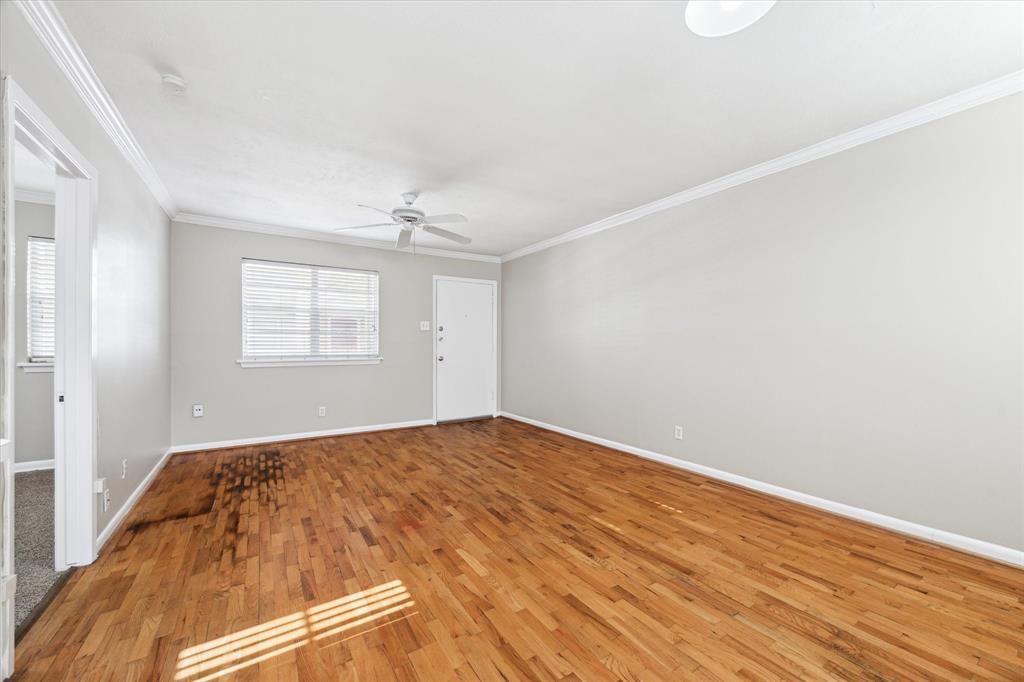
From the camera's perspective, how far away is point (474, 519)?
278 cm

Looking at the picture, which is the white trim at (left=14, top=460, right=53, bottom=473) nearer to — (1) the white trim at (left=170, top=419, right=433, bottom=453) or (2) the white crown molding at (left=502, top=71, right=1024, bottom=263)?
(1) the white trim at (left=170, top=419, right=433, bottom=453)

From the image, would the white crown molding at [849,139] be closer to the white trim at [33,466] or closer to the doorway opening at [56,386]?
the doorway opening at [56,386]

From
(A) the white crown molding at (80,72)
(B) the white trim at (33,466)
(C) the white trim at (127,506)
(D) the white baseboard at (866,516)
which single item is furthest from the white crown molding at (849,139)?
(B) the white trim at (33,466)

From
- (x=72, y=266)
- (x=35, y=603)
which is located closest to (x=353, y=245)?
(x=72, y=266)

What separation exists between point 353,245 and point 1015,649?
6.01m

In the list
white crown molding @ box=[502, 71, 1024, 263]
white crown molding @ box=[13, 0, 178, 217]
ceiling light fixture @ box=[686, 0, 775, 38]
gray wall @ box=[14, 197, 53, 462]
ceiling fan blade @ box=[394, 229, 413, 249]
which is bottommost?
gray wall @ box=[14, 197, 53, 462]

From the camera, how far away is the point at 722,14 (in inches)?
55.6

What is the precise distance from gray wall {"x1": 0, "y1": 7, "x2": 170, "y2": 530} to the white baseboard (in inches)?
166

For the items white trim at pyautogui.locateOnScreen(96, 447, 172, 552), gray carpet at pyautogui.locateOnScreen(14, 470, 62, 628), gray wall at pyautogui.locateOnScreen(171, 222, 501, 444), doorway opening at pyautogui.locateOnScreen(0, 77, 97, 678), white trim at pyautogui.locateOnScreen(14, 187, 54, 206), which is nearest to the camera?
doorway opening at pyautogui.locateOnScreen(0, 77, 97, 678)

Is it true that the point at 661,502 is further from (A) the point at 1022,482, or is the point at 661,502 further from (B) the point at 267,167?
(B) the point at 267,167

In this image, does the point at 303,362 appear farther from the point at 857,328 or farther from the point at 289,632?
the point at 857,328

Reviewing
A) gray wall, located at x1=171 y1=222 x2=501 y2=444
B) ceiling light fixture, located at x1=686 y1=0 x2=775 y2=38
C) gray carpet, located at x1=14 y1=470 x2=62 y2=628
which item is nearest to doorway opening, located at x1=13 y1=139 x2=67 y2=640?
gray carpet, located at x1=14 y1=470 x2=62 y2=628

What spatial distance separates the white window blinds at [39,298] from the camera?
3900 mm

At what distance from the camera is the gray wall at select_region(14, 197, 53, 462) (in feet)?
12.6
